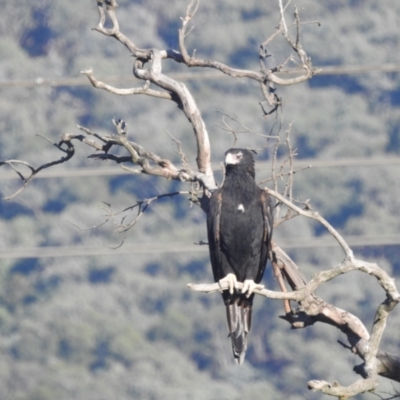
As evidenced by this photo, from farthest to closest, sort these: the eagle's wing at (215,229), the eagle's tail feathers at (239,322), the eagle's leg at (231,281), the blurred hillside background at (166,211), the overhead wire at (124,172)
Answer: the blurred hillside background at (166,211)
the overhead wire at (124,172)
the eagle's tail feathers at (239,322)
the eagle's wing at (215,229)
the eagle's leg at (231,281)

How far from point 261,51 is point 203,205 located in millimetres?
984

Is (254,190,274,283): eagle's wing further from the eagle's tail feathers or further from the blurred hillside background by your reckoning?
the blurred hillside background

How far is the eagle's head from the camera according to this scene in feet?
21.8

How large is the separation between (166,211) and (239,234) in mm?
17920

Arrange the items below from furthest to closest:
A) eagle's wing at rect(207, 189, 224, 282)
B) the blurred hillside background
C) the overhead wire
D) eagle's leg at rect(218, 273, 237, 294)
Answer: the blurred hillside background → the overhead wire → eagle's wing at rect(207, 189, 224, 282) → eagle's leg at rect(218, 273, 237, 294)

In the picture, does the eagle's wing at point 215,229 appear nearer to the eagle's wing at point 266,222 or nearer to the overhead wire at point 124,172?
the eagle's wing at point 266,222

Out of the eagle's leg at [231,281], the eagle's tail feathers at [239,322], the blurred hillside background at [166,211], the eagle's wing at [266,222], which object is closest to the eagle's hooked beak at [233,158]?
the eagle's wing at [266,222]

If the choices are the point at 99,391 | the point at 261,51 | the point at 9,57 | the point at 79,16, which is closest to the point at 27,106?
the point at 9,57

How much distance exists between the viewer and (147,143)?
79.3 ft

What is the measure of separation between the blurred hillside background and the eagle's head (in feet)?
48.1

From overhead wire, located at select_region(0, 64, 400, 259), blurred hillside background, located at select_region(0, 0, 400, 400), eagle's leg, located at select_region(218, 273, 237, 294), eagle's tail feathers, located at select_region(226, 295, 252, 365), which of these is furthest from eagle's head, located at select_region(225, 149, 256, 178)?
blurred hillside background, located at select_region(0, 0, 400, 400)

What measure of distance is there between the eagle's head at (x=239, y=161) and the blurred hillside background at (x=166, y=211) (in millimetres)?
14667

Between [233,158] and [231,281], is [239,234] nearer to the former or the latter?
[231,281]

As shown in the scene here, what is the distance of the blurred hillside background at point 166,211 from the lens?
22672 millimetres
